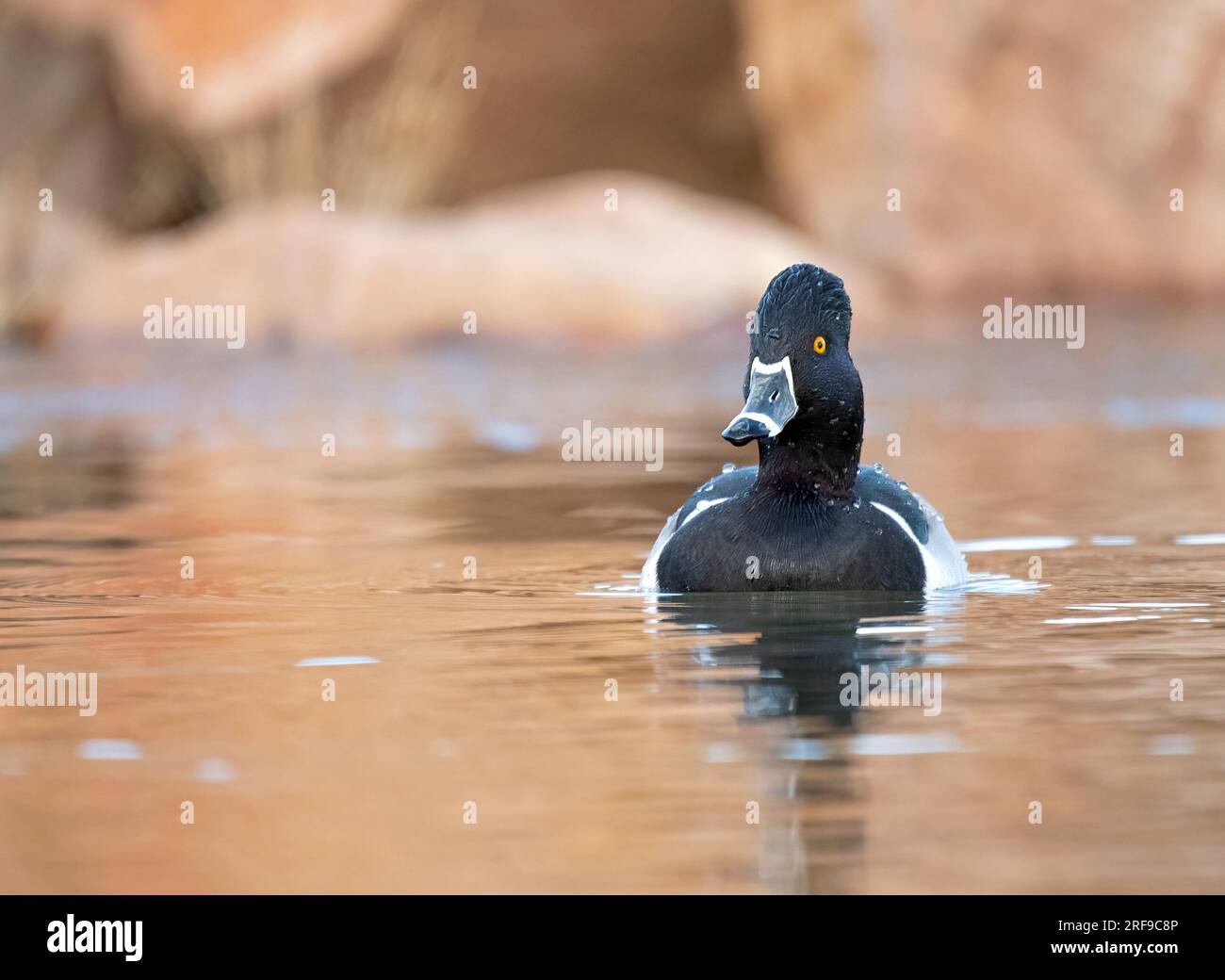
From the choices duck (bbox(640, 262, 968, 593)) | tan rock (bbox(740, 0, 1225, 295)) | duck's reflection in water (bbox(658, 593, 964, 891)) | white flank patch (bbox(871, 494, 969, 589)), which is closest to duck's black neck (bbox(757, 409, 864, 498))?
duck (bbox(640, 262, 968, 593))

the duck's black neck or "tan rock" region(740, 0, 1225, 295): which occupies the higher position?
"tan rock" region(740, 0, 1225, 295)

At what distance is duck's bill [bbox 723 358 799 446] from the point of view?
7730mm

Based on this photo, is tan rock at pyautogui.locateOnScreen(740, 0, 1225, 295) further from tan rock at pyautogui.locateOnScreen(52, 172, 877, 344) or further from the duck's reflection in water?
the duck's reflection in water

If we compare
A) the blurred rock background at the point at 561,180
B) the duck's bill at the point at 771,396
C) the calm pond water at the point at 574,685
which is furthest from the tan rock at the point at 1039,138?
the duck's bill at the point at 771,396

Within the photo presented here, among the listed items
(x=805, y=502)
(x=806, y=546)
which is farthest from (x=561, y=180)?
(x=806, y=546)

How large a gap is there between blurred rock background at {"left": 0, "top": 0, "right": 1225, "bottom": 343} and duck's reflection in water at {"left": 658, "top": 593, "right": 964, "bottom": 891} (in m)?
12.6

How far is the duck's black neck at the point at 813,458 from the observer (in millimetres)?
7922

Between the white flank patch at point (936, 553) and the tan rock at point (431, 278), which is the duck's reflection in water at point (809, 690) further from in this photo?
the tan rock at point (431, 278)

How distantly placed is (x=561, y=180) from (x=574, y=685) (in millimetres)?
18657

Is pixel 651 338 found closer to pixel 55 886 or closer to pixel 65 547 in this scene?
pixel 65 547

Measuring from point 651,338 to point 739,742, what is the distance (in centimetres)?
1462

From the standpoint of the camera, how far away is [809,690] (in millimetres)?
6332

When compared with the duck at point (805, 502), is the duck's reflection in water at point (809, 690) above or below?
below

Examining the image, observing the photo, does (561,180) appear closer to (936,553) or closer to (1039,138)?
(1039,138)
